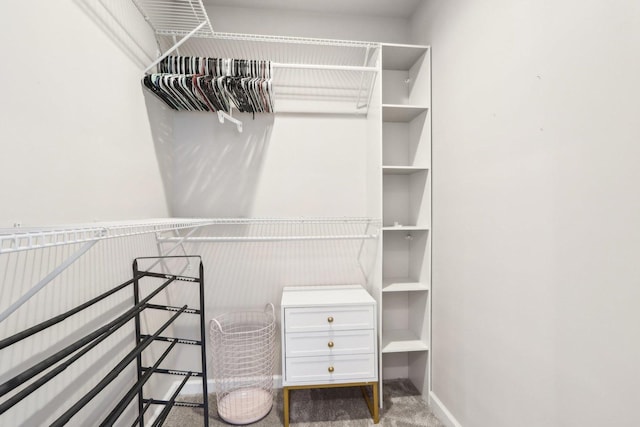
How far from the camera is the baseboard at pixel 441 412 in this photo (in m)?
1.59

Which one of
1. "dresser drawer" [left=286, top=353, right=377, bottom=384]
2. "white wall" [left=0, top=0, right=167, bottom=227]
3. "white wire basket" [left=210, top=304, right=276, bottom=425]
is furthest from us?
"white wire basket" [left=210, top=304, right=276, bottom=425]

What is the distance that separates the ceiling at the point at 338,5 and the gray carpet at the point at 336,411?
111 inches

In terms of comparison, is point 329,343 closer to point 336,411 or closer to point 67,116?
point 336,411

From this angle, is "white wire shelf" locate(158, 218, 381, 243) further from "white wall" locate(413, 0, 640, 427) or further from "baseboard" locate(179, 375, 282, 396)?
"baseboard" locate(179, 375, 282, 396)

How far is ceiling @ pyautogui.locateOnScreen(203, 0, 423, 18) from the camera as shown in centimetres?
193

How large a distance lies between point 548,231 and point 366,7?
194 cm

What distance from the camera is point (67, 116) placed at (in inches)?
38.9

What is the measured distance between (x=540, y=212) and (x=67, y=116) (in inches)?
71.7

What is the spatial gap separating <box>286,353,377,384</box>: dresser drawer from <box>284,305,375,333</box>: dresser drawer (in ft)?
0.60

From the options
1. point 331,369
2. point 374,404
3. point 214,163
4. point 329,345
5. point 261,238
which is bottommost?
point 374,404

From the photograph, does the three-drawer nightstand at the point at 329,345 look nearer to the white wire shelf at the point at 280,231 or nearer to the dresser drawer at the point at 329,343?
the dresser drawer at the point at 329,343

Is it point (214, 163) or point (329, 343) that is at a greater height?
point (214, 163)

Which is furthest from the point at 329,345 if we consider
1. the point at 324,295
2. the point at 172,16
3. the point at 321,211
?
the point at 172,16

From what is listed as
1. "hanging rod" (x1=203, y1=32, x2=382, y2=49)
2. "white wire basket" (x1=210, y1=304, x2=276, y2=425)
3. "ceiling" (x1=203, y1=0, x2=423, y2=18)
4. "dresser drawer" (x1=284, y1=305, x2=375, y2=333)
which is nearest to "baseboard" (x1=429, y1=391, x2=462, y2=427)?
"dresser drawer" (x1=284, y1=305, x2=375, y2=333)
